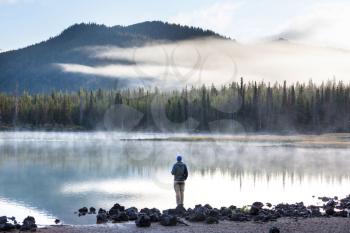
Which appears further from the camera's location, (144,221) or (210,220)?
(210,220)

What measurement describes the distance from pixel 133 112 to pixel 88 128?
47.4 ft

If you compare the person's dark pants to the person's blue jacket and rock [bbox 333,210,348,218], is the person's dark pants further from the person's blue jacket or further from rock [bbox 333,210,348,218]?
rock [bbox 333,210,348,218]

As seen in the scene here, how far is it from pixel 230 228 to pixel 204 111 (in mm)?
135950

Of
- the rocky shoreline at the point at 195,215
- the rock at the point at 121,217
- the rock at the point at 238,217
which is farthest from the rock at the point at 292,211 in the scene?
the rock at the point at 121,217

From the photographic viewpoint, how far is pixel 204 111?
514ft

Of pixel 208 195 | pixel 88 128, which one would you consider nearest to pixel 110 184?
pixel 208 195

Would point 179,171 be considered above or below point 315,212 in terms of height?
above

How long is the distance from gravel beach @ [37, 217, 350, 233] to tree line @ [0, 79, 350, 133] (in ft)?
396

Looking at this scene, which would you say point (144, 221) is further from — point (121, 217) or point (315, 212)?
point (315, 212)

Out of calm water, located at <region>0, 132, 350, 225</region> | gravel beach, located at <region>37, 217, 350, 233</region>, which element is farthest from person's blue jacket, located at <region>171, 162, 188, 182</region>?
gravel beach, located at <region>37, 217, 350, 233</region>

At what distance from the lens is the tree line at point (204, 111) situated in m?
148

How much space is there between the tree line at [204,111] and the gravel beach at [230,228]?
396 ft

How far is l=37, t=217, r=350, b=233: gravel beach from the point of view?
20.4 m

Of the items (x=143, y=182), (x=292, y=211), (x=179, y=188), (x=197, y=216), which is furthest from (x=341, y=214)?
(x=143, y=182)
